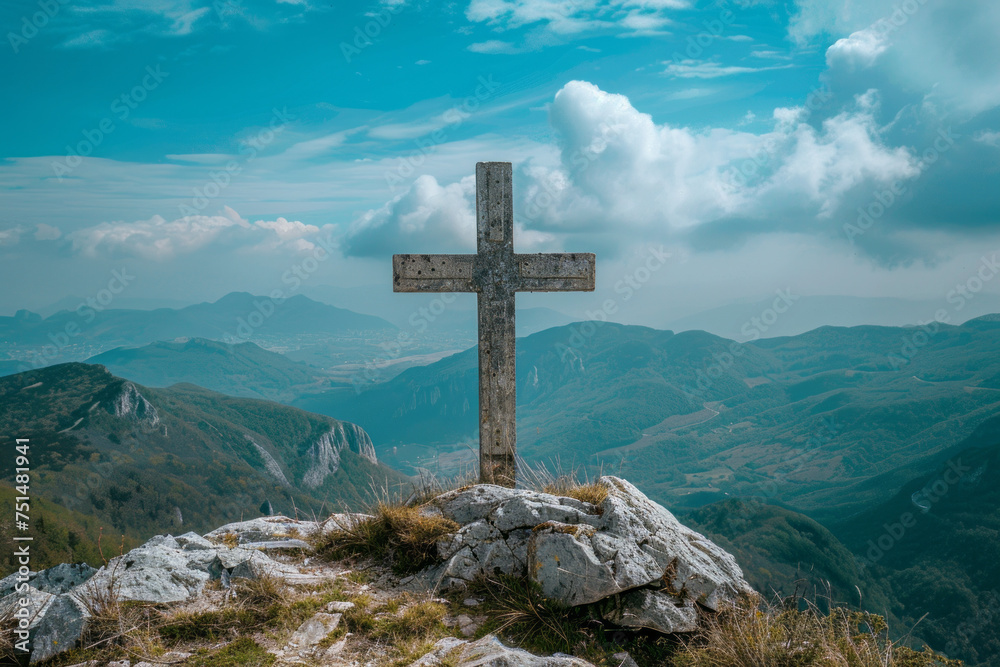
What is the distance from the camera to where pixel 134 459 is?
476 feet

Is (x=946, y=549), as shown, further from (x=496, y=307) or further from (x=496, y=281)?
(x=496, y=281)

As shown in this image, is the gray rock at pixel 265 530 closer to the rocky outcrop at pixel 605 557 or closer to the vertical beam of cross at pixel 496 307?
the rocky outcrop at pixel 605 557

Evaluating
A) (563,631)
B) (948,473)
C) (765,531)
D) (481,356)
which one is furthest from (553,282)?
(948,473)

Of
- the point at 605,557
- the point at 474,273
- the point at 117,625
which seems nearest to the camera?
the point at 117,625

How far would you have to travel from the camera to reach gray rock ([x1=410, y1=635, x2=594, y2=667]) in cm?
478

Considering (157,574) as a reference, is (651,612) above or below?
below

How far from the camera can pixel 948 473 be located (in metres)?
169

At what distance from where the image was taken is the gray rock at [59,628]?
16.4 ft

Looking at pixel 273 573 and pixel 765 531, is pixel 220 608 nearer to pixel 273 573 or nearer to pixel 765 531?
pixel 273 573

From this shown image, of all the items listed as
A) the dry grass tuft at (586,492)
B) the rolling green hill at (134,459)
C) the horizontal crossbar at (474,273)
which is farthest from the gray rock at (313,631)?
the rolling green hill at (134,459)

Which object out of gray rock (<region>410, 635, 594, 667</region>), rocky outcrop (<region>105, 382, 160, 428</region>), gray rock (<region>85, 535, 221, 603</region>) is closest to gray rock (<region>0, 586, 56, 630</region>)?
gray rock (<region>85, 535, 221, 603</region>)

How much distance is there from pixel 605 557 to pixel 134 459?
561ft

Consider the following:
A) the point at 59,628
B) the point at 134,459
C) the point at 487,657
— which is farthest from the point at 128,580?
the point at 134,459

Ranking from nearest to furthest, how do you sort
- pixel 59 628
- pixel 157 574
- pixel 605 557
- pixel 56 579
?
pixel 59 628 < pixel 605 557 < pixel 157 574 < pixel 56 579
